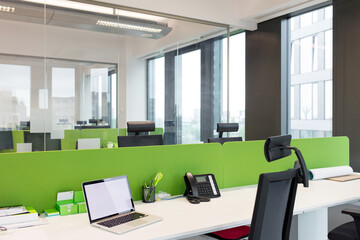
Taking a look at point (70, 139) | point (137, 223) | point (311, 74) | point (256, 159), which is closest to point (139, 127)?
point (256, 159)

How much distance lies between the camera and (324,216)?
253cm

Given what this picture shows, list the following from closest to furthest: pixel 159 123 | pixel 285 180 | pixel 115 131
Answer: pixel 285 180
pixel 115 131
pixel 159 123

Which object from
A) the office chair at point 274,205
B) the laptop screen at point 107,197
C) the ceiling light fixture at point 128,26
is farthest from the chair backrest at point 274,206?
the ceiling light fixture at point 128,26

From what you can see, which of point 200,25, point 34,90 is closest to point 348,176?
point 200,25

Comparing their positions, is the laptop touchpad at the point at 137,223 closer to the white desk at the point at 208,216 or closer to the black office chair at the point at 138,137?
the white desk at the point at 208,216

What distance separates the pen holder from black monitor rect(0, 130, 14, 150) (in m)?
2.02

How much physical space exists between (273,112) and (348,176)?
6.99 feet

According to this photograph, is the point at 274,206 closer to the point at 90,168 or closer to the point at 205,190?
the point at 205,190

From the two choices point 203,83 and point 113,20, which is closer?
point 113,20

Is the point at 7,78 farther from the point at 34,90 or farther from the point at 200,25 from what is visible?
the point at 200,25

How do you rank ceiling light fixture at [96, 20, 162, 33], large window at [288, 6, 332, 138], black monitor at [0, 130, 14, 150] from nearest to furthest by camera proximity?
black monitor at [0, 130, 14, 150], ceiling light fixture at [96, 20, 162, 33], large window at [288, 6, 332, 138]

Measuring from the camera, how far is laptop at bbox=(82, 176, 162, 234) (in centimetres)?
182

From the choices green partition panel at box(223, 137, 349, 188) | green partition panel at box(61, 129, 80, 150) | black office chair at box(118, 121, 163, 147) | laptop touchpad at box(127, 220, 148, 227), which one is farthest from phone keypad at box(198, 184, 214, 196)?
green partition panel at box(61, 129, 80, 150)

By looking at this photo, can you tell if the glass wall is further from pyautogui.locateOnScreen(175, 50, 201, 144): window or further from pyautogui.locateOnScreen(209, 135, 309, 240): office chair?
pyautogui.locateOnScreen(209, 135, 309, 240): office chair
